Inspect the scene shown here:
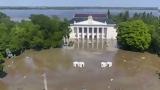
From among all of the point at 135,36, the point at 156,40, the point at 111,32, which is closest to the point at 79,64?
the point at 135,36

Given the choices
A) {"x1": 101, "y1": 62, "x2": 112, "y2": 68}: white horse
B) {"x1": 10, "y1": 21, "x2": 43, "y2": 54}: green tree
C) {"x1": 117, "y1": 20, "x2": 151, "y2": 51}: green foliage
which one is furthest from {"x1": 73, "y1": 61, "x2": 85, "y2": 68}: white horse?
{"x1": 117, "y1": 20, "x2": 151, "y2": 51}: green foliage

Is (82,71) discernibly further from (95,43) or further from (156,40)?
(95,43)

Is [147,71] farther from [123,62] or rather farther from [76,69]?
[76,69]

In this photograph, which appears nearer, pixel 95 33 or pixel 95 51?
pixel 95 51

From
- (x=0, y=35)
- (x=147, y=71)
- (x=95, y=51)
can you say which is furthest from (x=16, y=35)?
(x=147, y=71)

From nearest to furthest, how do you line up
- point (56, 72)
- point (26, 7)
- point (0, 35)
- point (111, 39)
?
point (56, 72) → point (0, 35) → point (111, 39) → point (26, 7)

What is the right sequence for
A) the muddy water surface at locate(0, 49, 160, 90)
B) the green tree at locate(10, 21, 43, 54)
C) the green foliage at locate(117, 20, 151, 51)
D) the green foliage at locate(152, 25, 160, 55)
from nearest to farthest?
the muddy water surface at locate(0, 49, 160, 90) < the green foliage at locate(152, 25, 160, 55) < the green foliage at locate(117, 20, 151, 51) < the green tree at locate(10, 21, 43, 54)

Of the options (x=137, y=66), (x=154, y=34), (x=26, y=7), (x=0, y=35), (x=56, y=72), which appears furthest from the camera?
(x=26, y=7)

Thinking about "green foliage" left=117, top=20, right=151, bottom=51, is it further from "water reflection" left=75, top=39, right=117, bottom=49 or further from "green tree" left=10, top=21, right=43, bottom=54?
"green tree" left=10, top=21, right=43, bottom=54

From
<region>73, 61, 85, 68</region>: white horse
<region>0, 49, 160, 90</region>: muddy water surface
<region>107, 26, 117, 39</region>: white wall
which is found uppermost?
<region>107, 26, 117, 39</region>: white wall
